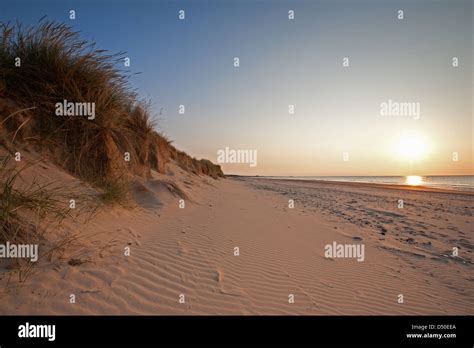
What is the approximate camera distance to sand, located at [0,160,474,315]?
98.2 inches

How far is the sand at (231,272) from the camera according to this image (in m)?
2.50

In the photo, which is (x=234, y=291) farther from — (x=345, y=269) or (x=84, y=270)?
(x=345, y=269)

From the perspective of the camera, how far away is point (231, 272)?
3.53 meters
